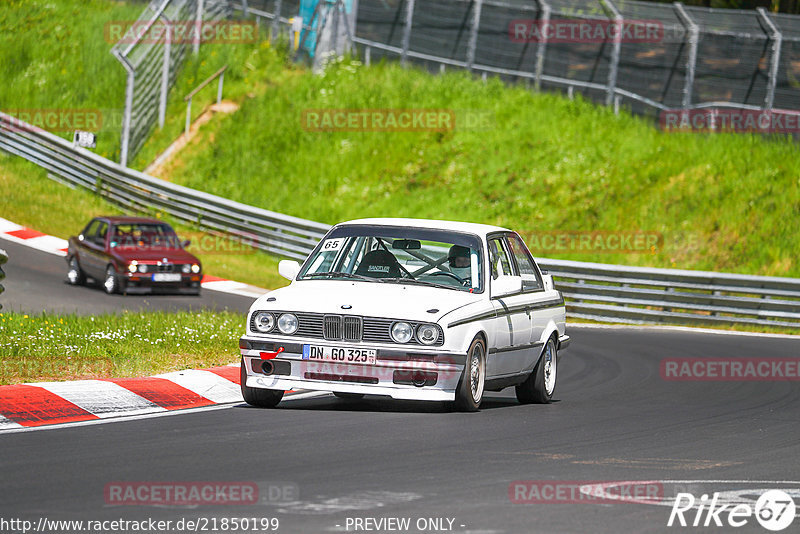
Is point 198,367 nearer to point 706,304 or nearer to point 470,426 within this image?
point 470,426

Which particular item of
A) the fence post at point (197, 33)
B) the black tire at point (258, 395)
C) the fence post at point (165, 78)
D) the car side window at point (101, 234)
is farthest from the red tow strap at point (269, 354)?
the fence post at point (197, 33)

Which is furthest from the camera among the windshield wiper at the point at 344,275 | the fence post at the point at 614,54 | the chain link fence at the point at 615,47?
the fence post at the point at 614,54

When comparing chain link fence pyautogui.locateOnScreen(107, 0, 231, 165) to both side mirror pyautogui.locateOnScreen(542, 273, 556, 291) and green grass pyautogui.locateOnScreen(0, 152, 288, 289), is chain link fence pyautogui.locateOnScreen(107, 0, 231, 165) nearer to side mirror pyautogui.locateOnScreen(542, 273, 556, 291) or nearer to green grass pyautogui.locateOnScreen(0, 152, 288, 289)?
green grass pyautogui.locateOnScreen(0, 152, 288, 289)

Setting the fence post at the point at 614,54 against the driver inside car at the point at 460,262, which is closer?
the driver inside car at the point at 460,262

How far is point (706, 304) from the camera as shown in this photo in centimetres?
2433

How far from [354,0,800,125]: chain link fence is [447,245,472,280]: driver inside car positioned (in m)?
19.2

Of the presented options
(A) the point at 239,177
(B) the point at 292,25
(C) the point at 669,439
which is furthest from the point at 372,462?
(B) the point at 292,25

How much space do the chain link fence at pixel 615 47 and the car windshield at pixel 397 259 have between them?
19.1 m

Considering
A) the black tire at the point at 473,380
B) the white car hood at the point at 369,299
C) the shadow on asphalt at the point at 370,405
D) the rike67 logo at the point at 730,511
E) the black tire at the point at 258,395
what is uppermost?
the white car hood at the point at 369,299

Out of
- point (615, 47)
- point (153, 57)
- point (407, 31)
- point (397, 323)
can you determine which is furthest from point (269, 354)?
point (153, 57)

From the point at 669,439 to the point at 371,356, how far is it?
7.69 feet

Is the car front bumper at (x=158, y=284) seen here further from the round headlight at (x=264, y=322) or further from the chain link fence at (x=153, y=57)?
the round headlight at (x=264, y=322)

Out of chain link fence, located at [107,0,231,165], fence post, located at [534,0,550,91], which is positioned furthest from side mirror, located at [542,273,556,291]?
chain link fence, located at [107,0,231,165]

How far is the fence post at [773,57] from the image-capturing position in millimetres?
29734
